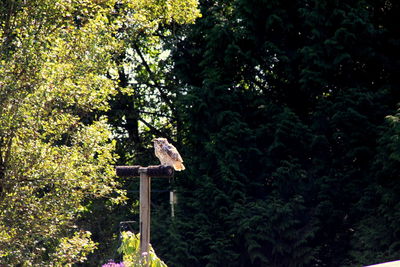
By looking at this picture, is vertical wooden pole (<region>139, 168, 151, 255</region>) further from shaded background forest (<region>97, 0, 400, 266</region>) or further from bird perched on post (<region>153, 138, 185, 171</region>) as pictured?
shaded background forest (<region>97, 0, 400, 266</region>)

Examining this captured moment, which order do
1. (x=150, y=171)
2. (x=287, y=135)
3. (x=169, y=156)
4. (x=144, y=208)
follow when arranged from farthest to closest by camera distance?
1. (x=287, y=135)
2. (x=169, y=156)
3. (x=144, y=208)
4. (x=150, y=171)

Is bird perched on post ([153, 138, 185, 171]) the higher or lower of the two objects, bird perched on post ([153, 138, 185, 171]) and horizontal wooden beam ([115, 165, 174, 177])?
the higher

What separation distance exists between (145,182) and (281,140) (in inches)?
285

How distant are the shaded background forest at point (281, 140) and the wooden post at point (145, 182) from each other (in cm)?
612

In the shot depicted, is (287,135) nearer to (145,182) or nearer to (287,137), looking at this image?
(287,137)

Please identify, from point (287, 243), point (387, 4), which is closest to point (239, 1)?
point (387, 4)

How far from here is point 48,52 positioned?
901cm

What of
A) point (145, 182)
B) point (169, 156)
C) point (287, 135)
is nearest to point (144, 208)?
point (145, 182)

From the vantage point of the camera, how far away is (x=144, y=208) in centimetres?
552

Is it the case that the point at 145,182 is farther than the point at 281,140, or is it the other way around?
the point at 281,140

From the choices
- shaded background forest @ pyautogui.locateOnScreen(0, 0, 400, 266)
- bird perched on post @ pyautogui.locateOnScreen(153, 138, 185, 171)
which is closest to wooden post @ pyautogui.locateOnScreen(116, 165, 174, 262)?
bird perched on post @ pyautogui.locateOnScreen(153, 138, 185, 171)

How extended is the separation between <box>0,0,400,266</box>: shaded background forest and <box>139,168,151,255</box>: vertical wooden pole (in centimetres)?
612

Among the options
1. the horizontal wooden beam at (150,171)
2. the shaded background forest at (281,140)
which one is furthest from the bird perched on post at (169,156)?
the shaded background forest at (281,140)

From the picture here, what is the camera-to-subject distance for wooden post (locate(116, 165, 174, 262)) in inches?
212
